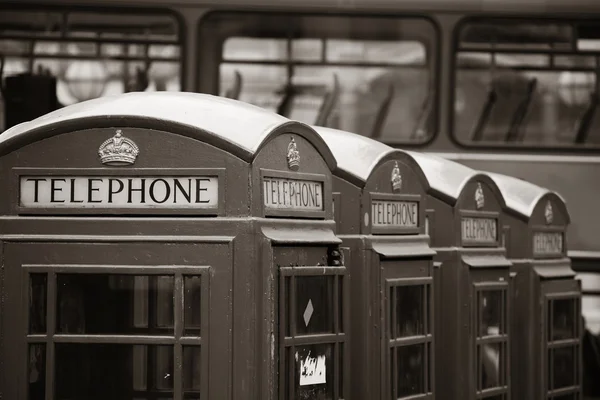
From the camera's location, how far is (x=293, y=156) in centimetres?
472

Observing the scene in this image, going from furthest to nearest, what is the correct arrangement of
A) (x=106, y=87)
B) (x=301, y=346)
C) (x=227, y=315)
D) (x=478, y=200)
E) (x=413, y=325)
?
(x=106, y=87)
(x=478, y=200)
(x=413, y=325)
(x=301, y=346)
(x=227, y=315)

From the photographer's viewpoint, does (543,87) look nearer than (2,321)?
No

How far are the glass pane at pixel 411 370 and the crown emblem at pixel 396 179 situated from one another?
29.3 inches

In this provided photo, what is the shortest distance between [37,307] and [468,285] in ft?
9.06

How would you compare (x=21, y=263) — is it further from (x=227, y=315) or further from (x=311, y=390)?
(x=311, y=390)

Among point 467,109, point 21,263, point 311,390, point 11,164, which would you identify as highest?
point 467,109

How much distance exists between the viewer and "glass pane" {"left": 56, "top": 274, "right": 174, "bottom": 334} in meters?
4.39

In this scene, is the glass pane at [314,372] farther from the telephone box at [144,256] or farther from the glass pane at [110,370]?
the glass pane at [110,370]

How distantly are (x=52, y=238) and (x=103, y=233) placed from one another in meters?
0.19

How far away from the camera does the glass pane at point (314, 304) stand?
4691 mm

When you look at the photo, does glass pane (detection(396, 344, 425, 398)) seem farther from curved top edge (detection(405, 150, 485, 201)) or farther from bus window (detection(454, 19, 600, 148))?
bus window (detection(454, 19, 600, 148))

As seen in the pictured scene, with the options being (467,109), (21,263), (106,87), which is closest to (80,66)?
A: (106,87)

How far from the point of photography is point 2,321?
4430 millimetres

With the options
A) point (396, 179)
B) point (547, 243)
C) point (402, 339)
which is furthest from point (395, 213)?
point (547, 243)
